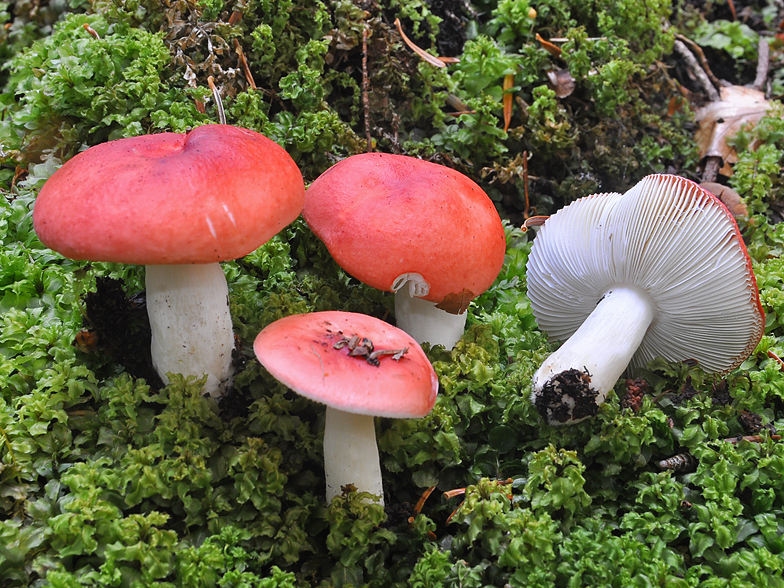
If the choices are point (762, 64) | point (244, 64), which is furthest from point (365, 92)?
point (762, 64)

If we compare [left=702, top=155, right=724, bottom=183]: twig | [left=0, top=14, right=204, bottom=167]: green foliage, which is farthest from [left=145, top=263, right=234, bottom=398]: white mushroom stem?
[left=702, top=155, right=724, bottom=183]: twig

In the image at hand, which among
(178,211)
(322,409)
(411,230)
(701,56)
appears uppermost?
(178,211)

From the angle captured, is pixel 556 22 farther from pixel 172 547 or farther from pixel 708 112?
pixel 172 547

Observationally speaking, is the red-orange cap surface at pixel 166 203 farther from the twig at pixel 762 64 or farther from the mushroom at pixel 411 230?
the twig at pixel 762 64

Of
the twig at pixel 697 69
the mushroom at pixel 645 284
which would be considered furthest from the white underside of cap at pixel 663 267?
the twig at pixel 697 69

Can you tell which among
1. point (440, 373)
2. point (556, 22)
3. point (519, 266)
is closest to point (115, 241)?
point (440, 373)

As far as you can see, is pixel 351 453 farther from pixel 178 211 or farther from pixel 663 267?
pixel 663 267

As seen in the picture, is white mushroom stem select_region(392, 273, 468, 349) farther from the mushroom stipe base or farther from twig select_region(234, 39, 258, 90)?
twig select_region(234, 39, 258, 90)
